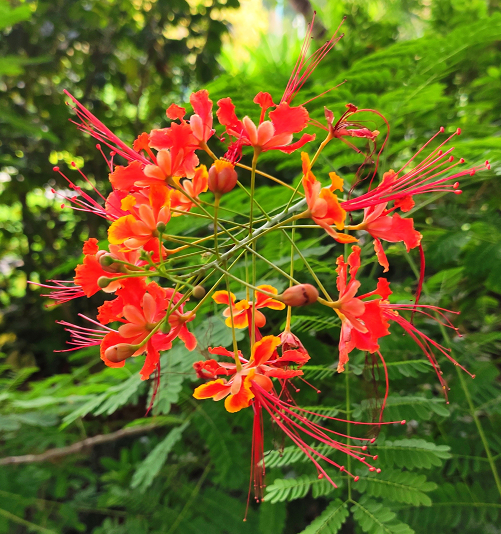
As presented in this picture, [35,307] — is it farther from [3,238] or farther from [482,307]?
[482,307]

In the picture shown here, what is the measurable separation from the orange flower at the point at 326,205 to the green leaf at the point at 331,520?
67cm

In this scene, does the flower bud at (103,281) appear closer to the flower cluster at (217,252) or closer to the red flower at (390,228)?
the flower cluster at (217,252)

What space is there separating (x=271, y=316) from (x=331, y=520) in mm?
540

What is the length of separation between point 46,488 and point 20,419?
593 millimetres

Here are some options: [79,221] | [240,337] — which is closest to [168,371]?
[240,337]

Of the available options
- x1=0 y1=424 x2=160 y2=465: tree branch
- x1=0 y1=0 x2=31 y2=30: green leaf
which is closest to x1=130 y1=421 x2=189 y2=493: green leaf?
x1=0 y1=424 x2=160 y2=465: tree branch

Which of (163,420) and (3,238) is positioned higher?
(3,238)

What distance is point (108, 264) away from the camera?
70 centimetres

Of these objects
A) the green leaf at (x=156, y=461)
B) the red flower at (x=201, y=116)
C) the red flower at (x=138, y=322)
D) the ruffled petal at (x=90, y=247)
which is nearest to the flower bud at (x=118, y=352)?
the red flower at (x=138, y=322)

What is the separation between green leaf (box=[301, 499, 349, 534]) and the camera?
0.92 meters

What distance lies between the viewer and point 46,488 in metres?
2.04

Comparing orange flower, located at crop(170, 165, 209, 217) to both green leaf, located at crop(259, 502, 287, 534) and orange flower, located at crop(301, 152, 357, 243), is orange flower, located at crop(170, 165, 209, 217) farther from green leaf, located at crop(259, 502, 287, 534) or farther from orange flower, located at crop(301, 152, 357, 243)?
green leaf, located at crop(259, 502, 287, 534)

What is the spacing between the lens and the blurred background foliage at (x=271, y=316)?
1.12 meters

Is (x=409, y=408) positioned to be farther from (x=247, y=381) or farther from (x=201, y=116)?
(x=201, y=116)
